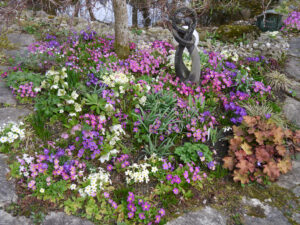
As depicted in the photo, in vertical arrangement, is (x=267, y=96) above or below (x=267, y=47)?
below

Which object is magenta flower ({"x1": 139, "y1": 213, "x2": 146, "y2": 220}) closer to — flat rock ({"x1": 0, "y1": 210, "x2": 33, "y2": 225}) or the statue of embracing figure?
flat rock ({"x1": 0, "y1": 210, "x2": 33, "y2": 225})

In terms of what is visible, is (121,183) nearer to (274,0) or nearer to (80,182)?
(80,182)

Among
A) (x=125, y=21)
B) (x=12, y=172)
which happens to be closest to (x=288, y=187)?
(x=12, y=172)

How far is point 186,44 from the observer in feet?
11.5

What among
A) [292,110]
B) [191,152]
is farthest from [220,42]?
[191,152]

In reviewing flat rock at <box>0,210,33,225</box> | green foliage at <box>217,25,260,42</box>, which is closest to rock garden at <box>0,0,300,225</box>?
flat rock at <box>0,210,33,225</box>

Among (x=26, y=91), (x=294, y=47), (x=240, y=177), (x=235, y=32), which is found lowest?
(x=240, y=177)

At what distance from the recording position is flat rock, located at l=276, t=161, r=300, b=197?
277cm

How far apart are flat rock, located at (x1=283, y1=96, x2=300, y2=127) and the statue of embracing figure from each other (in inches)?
58.9

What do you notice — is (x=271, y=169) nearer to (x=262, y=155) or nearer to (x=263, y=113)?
(x=262, y=155)

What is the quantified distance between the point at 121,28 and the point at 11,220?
10.7ft

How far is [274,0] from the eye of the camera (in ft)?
28.5

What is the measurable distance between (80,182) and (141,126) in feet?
3.30

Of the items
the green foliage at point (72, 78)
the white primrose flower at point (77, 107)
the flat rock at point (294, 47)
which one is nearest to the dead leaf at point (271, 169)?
the white primrose flower at point (77, 107)
